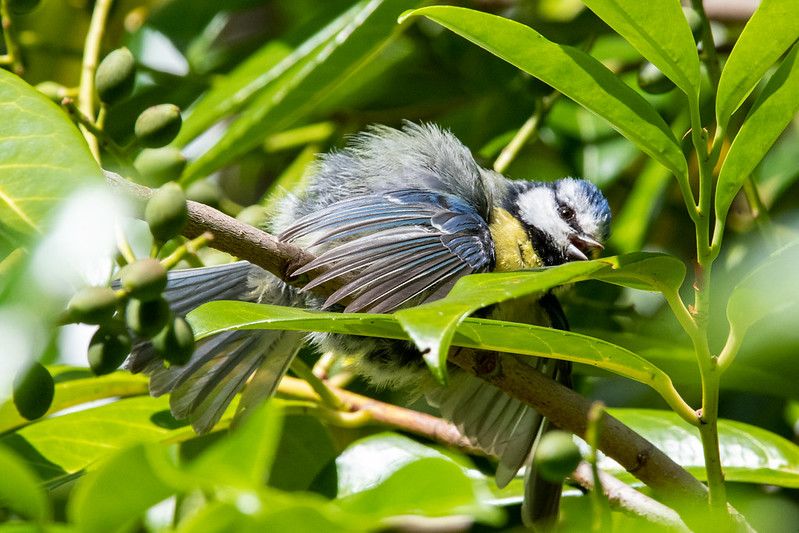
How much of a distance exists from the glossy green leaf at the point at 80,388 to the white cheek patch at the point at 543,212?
1.14 m

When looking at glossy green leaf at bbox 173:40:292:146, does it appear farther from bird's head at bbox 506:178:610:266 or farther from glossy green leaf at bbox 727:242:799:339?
glossy green leaf at bbox 727:242:799:339

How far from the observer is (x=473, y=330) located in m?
1.19

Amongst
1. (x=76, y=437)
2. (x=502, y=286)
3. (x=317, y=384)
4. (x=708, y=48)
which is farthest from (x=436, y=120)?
(x=502, y=286)

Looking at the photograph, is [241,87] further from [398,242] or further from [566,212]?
Result: [566,212]

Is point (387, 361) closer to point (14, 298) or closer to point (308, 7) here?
point (14, 298)

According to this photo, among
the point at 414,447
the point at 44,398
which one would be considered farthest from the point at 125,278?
the point at 414,447

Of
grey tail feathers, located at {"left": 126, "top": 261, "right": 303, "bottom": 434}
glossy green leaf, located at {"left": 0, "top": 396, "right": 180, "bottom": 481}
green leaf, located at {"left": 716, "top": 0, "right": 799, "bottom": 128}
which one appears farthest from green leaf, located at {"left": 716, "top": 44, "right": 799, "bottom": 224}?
glossy green leaf, located at {"left": 0, "top": 396, "right": 180, "bottom": 481}

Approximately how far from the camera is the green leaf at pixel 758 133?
1.20 m

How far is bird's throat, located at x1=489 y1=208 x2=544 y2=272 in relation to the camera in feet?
7.24

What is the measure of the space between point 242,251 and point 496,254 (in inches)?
41.4

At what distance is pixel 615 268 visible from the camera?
3.79ft

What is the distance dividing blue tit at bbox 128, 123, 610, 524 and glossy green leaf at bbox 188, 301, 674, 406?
28cm

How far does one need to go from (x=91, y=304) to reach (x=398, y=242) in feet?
3.18

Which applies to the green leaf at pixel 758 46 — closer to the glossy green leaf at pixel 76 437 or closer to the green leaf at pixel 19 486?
the green leaf at pixel 19 486
